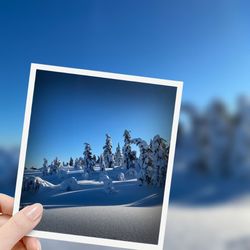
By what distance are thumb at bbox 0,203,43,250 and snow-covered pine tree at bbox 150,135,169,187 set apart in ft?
0.94

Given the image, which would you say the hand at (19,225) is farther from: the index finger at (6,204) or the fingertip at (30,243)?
the index finger at (6,204)

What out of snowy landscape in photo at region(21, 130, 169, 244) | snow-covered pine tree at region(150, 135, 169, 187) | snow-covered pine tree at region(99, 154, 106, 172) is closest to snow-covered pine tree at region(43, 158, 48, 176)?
snowy landscape in photo at region(21, 130, 169, 244)

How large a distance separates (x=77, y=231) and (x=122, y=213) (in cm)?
12

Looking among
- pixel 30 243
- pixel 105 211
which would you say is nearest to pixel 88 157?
pixel 105 211

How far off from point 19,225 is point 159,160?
0.35 meters

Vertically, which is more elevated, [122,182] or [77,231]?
[122,182]

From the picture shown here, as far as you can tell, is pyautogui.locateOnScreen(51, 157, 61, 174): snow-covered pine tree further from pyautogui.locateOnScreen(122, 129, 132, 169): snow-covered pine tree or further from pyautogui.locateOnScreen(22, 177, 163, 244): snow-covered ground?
pyautogui.locateOnScreen(122, 129, 132, 169): snow-covered pine tree

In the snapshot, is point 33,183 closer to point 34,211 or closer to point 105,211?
point 34,211

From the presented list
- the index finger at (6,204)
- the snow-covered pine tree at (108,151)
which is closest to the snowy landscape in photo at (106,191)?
the snow-covered pine tree at (108,151)

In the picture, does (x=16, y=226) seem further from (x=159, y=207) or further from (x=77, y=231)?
(x=159, y=207)

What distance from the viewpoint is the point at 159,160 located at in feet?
3.78

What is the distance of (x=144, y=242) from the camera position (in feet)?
3.78

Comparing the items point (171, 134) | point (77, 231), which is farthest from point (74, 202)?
point (171, 134)

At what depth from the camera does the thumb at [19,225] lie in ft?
3.58
